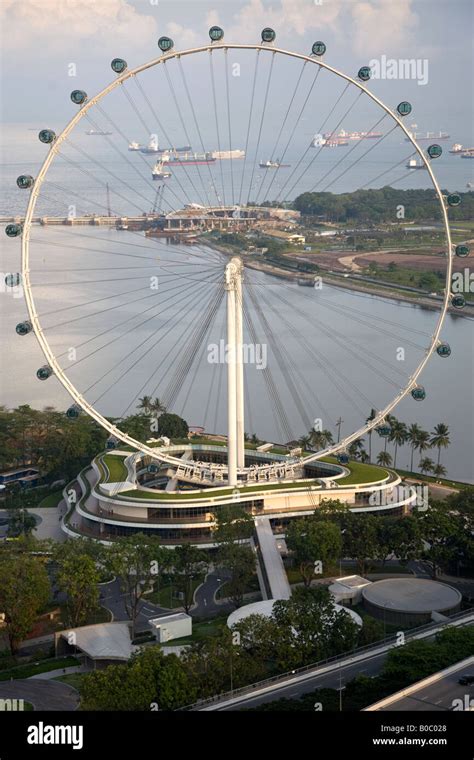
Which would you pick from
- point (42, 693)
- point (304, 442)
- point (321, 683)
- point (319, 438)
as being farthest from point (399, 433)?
point (42, 693)

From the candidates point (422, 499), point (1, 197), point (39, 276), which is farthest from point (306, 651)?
point (1, 197)

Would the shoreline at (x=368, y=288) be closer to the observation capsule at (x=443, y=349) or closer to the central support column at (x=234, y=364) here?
the central support column at (x=234, y=364)

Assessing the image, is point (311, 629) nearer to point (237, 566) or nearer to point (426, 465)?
point (237, 566)

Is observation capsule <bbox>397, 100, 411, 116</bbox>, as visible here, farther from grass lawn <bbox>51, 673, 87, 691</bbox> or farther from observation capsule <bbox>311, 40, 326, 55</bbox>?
grass lawn <bbox>51, 673, 87, 691</bbox>

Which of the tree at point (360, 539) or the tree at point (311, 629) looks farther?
the tree at point (360, 539)

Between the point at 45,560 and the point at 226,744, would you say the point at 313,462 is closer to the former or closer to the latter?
the point at 45,560

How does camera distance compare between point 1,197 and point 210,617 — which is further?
point 1,197

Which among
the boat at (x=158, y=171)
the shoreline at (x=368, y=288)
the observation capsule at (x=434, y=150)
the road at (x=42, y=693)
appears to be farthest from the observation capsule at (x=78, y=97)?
the boat at (x=158, y=171)
